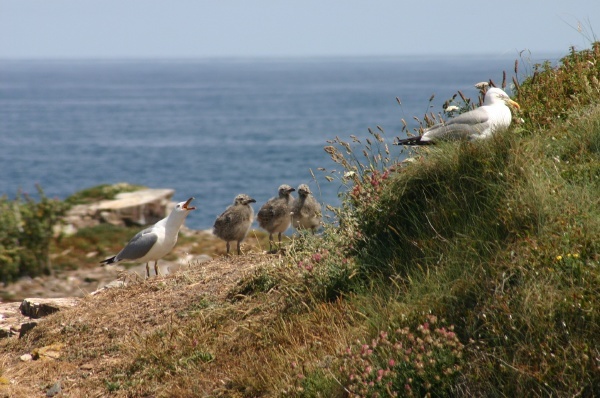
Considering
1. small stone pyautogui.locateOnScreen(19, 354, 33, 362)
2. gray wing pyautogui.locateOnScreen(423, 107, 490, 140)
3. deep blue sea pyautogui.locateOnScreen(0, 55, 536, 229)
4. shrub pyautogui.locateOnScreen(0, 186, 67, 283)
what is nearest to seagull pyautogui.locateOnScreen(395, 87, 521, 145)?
gray wing pyautogui.locateOnScreen(423, 107, 490, 140)

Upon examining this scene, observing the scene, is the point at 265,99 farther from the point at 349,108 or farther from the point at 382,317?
the point at 382,317

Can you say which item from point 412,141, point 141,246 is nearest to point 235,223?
point 141,246

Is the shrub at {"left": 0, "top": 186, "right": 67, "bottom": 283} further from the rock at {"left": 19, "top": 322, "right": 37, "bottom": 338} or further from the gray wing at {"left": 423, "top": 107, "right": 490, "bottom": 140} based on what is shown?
the gray wing at {"left": 423, "top": 107, "right": 490, "bottom": 140}

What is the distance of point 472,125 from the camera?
26.4 ft

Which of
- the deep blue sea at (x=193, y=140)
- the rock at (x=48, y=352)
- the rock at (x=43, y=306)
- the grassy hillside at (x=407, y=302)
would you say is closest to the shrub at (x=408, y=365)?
the grassy hillside at (x=407, y=302)

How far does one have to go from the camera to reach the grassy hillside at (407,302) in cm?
537

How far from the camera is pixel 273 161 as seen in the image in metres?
74.1

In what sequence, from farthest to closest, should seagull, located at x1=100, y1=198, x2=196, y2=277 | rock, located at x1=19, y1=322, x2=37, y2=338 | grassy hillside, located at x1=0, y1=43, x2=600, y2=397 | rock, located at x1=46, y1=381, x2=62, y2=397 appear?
1. seagull, located at x1=100, y1=198, x2=196, y2=277
2. rock, located at x1=19, y1=322, x2=37, y2=338
3. rock, located at x1=46, y1=381, x2=62, y2=397
4. grassy hillside, located at x1=0, y1=43, x2=600, y2=397

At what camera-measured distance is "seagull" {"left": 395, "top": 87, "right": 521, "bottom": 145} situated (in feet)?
25.9

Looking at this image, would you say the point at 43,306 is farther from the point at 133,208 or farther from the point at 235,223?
the point at 133,208

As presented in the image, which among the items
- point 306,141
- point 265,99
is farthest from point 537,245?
point 265,99

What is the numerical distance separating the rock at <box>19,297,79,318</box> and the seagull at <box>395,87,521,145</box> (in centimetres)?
418

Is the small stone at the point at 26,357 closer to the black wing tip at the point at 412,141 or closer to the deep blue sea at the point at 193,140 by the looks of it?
the black wing tip at the point at 412,141

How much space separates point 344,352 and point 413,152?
3334 millimetres
